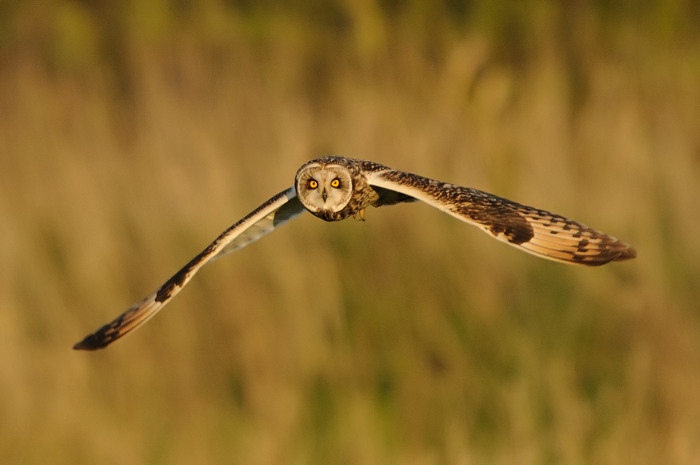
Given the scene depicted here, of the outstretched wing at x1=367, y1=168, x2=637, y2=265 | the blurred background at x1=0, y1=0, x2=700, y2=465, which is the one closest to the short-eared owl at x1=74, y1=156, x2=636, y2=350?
the outstretched wing at x1=367, y1=168, x2=637, y2=265

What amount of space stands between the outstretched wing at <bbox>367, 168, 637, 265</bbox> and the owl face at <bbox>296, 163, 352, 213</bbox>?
0.34ft

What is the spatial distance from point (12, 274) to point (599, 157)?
8.64ft

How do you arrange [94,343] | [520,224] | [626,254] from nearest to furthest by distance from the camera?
[626,254]
[520,224]
[94,343]

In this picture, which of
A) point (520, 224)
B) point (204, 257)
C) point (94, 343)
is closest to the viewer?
point (520, 224)

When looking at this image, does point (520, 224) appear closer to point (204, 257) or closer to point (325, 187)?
point (325, 187)

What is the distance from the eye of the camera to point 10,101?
5973 millimetres

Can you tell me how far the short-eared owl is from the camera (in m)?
3.56

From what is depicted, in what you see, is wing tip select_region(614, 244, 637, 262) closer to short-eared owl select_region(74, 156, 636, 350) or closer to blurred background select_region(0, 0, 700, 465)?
short-eared owl select_region(74, 156, 636, 350)

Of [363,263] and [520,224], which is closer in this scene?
[520,224]

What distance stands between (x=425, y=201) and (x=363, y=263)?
1562 mm

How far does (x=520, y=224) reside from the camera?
363 cm

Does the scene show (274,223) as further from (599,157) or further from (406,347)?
(599,157)

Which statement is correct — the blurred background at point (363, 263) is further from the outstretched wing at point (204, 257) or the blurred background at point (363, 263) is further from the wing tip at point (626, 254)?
the wing tip at point (626, 254)

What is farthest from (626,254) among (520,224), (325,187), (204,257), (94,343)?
(94,343)
